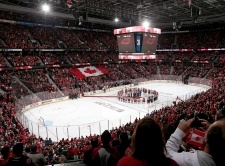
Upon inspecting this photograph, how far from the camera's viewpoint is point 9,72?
29922mm

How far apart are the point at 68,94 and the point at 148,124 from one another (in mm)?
28831

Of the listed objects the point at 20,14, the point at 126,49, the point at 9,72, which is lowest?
the point at 9,72

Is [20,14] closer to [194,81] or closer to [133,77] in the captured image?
[133,77]

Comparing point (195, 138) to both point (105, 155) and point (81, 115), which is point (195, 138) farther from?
point (81, 115)

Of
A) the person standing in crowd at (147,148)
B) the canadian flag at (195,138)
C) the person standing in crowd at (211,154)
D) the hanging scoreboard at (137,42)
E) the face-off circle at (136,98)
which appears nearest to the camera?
the person standing in crowd at (147,148)

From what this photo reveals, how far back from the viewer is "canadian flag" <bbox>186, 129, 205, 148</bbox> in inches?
103

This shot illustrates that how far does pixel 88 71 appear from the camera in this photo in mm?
40312

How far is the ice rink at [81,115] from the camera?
55.0ft

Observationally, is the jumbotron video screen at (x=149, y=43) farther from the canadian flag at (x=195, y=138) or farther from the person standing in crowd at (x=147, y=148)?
the person standing in crowd at (x=147, y=148)

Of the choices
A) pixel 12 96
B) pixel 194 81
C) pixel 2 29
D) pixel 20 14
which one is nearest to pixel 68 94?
pixel 12 96

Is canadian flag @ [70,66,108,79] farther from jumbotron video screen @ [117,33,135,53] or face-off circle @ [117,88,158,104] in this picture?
face-off circle @ [117,88,158,104]

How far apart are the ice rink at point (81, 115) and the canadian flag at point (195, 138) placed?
1305 cm

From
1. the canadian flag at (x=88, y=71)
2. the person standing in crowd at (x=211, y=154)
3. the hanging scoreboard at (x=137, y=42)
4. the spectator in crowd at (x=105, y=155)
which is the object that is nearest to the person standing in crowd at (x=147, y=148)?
the person standing in crowd at (x=211, y=154)

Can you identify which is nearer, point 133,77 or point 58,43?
point 58,43
